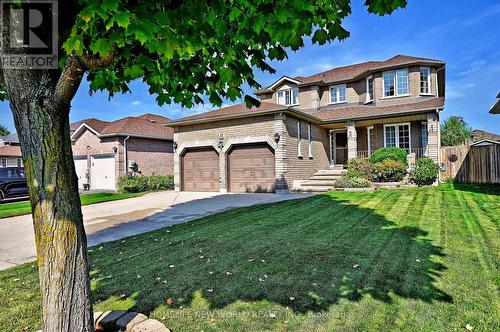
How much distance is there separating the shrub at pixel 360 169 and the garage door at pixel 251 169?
4072mm

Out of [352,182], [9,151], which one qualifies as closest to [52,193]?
[352,182]

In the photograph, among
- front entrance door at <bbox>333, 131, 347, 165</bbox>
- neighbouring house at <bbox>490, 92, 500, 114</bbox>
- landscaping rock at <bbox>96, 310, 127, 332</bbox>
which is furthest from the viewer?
front entrance door at <bbox>333, 131, 347, 165</bbox>

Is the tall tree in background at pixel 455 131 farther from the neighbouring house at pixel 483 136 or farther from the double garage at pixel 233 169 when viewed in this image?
the double garage at pixel 233 169

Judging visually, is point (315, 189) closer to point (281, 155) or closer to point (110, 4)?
point (281, 155)

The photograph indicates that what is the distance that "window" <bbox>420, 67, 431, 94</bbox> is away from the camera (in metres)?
17.7

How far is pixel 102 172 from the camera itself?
20844 mm

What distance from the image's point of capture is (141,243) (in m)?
5.53

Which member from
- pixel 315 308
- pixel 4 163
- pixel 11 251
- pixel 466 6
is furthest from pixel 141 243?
pixel 4 163

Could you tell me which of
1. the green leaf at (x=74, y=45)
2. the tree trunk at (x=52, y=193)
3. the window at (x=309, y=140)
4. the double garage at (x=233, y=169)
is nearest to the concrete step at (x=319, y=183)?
the window at (x=309, y=140)

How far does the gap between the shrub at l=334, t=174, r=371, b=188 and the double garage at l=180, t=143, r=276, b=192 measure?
3.11 meters

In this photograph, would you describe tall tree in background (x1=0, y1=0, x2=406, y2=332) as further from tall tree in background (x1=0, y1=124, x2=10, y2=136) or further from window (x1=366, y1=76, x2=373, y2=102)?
tall tree in background (x1=0, y1=124, x2=10, y2=136)

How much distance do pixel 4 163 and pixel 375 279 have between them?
40187 millimetres

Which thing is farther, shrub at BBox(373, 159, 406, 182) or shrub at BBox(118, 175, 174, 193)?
shrub at BBox(118, 175, 174, 193)

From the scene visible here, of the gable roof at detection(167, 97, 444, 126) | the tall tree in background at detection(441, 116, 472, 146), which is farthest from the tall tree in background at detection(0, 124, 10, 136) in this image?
the tall tree in background at detection(441, 116, 472, 146)
